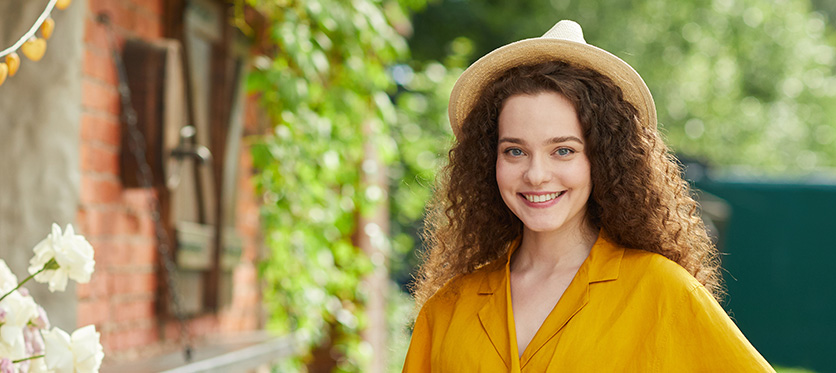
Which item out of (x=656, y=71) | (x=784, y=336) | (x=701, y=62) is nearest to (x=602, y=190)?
(x=784, y=336)

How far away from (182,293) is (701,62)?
14384mm

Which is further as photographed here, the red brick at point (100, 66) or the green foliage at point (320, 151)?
the green foliage at point (320, 151)

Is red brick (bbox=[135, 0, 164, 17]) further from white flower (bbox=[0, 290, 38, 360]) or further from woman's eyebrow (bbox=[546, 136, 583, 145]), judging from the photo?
woman's eyebrow (bbox=[546, 136, 583, 145])

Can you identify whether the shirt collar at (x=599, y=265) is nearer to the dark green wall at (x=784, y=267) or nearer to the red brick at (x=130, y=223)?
the red brick at (x=130, y=223)

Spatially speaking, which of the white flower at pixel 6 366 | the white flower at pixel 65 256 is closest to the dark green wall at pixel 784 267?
the white flower at pixel 65 256

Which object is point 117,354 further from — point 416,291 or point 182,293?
point 416,291

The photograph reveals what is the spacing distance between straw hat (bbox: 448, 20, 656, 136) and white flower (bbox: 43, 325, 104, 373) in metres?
0.96

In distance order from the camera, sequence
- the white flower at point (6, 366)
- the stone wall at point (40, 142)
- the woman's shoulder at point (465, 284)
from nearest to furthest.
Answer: the white flower at point (6, 366), the woman's shoulder at point (465, 284), the stone wall at point (40, 142)

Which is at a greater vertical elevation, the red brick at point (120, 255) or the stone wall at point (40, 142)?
the stone wall at point (40, 142)

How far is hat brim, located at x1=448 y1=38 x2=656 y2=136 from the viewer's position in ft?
6.38

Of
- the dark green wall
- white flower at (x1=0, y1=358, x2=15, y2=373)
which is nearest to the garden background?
white flower at (x1=0, y1=358, x2=15, y2=373)

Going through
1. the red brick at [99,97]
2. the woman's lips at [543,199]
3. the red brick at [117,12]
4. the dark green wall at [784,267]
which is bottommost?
the dark green wall at [784,267]

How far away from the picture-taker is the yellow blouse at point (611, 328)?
1.68 m

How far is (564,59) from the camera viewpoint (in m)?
1.99
